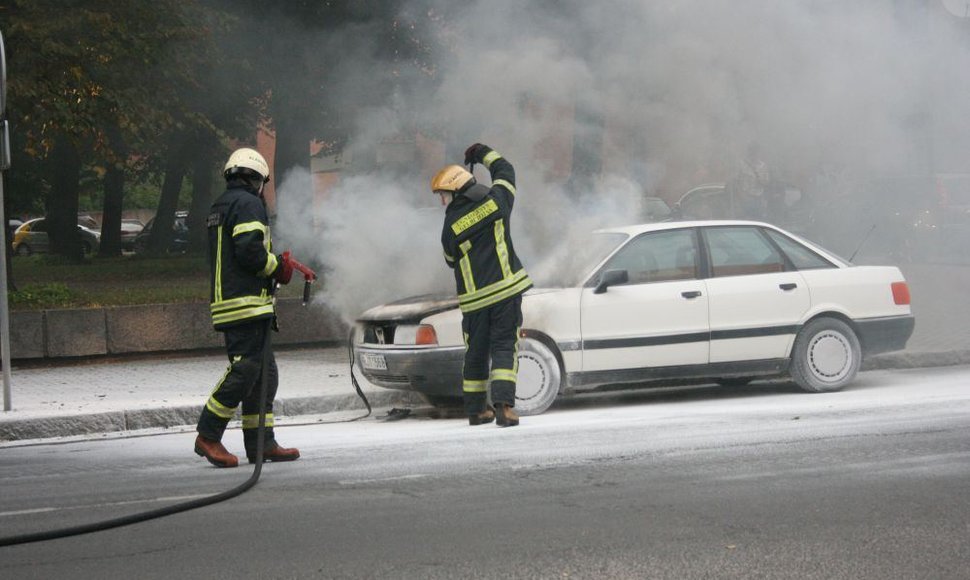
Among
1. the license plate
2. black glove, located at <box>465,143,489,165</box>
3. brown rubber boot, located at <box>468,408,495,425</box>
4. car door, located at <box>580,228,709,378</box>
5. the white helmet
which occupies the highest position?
black glove, located at <box>465,143,489,165</box>

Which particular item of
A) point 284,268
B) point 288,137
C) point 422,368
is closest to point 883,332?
point 422,368

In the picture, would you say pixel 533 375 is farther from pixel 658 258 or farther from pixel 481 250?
pixel 658 258

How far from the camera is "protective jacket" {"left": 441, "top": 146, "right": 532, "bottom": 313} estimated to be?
827cm

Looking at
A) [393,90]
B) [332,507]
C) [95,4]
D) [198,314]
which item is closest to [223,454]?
[332,507]

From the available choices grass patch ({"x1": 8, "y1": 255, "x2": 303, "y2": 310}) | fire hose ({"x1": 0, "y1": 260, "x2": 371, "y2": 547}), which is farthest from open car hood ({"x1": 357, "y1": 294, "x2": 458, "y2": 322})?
grass patch ({"x1": 8, "y1": 255, "x2": 303, "y2": 310})

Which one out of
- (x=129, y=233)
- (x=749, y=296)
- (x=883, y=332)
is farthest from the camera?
(x=129, y=233)

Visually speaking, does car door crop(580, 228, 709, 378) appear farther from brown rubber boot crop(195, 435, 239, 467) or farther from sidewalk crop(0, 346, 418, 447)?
brown rubber boot crop(195, 435, 239, 467)

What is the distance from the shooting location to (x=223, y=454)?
23.5 ft

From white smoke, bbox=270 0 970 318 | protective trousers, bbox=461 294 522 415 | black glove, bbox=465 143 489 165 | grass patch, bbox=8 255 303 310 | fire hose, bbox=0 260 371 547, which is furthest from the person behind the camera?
grass patch, bbox=8 255 303 310

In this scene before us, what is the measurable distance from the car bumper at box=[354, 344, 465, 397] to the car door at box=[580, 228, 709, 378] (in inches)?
37.4

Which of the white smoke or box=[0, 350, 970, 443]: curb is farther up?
the white smoke

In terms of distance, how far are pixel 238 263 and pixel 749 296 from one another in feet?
13.5

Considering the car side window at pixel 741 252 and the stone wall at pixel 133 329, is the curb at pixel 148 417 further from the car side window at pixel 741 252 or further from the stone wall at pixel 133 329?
the stone wall at pixel 133 329

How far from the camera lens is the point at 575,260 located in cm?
963
